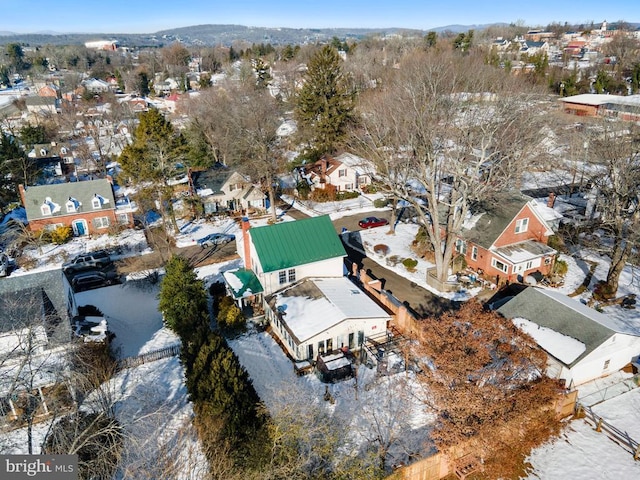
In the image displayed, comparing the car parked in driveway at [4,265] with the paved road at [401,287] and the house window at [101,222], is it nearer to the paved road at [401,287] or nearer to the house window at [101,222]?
the house window at [101,222]

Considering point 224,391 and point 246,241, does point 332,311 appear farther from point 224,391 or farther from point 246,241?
point 246,241

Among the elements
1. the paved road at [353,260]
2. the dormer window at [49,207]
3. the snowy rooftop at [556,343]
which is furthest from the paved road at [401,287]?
the dormer window at [49,207]

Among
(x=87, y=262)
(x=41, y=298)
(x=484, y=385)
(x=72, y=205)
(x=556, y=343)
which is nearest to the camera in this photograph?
(x=484, y=385)

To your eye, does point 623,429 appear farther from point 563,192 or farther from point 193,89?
point 193,89

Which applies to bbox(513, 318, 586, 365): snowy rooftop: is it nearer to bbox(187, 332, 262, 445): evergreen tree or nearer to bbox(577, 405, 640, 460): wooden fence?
bbox(577, 405, 640, 460): wooden fence

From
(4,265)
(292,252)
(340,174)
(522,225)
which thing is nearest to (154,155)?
(4,265)

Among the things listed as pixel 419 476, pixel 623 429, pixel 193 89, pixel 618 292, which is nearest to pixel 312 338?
pixel 419 476

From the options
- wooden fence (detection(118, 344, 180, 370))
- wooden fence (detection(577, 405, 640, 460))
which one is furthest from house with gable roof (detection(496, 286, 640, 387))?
wooden fence (detection(118, 344, 180, 370))

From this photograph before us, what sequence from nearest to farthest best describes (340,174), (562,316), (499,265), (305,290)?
(562,316) → (305,290) → (499,265) → (340,174)
